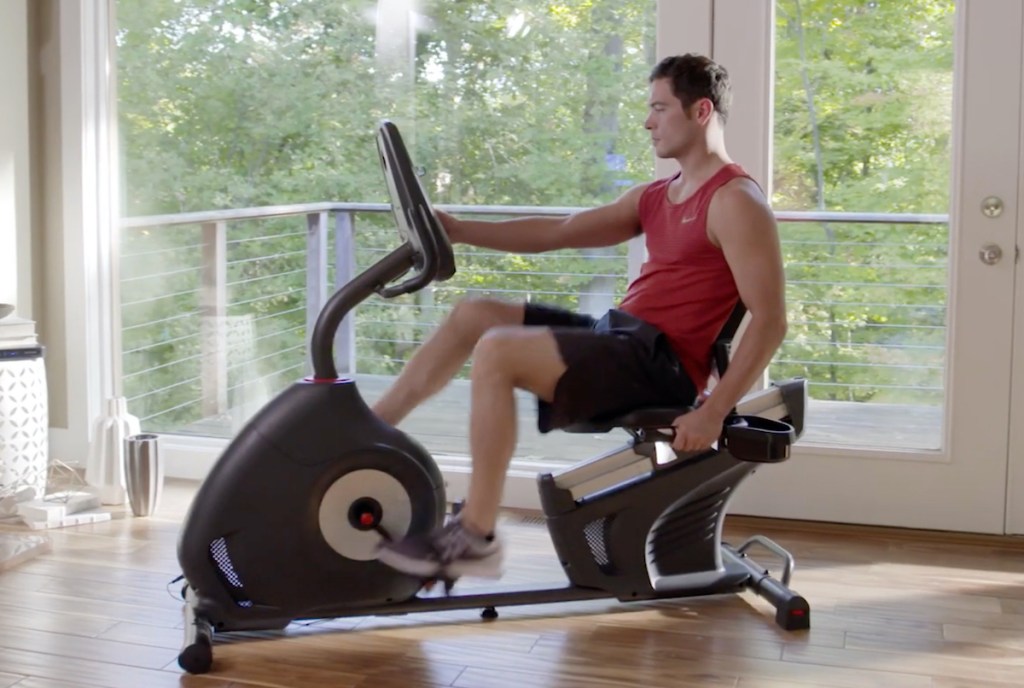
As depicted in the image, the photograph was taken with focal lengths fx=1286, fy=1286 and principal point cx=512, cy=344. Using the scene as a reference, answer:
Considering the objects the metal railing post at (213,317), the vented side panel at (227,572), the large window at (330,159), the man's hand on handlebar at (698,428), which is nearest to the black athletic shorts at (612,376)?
the man's hand on handlebar at (698,428)

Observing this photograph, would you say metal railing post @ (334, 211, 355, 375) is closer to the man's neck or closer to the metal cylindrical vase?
the metal cylindrical vase

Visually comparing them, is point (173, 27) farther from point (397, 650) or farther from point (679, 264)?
point (397, 650)

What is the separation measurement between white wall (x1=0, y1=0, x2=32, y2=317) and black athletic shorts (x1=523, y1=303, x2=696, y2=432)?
73.6 inches

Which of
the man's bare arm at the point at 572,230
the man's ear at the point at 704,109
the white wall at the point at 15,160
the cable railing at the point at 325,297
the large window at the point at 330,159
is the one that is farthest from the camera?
the white wall at the point at 15,160

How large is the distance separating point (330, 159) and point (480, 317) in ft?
4.09

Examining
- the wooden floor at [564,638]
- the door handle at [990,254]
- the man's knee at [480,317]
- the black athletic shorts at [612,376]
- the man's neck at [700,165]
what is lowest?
the wooden floor at [564,638]

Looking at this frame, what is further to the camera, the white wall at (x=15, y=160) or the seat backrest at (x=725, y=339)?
the white wall at (x=15, y=160)

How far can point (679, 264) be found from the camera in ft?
8.68

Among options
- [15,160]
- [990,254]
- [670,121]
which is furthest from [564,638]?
[15,160]

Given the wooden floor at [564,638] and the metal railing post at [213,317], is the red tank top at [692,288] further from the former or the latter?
the metal railing post at [213,317]

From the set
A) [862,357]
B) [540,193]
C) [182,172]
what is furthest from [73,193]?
[862,357]

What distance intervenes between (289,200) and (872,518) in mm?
1887

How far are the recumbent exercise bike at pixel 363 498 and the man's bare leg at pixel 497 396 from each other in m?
0.09

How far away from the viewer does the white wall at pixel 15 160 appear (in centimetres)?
364
